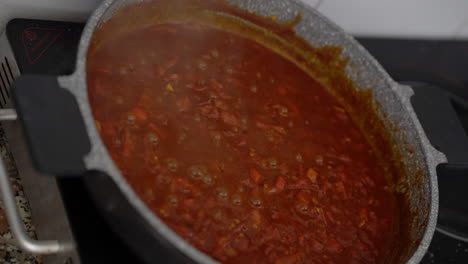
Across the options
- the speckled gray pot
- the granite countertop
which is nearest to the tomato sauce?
the speckled gray pot

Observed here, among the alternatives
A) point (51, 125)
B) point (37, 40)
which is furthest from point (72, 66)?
point (51, 125)

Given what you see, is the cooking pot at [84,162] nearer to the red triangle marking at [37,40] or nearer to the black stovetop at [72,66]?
the black stovetop at [72,66]

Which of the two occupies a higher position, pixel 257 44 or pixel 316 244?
pixel 257 44

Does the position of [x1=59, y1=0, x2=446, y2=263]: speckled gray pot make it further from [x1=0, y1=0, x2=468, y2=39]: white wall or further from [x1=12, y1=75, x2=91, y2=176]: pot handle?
[x1=0, y1=0, x2=468, y2=39]: white wall

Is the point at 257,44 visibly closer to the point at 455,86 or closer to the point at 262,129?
the point at 262,129

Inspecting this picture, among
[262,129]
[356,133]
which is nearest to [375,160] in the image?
[356,133]

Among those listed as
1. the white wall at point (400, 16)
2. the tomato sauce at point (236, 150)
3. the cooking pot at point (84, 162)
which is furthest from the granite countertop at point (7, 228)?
the white wall at point (400, 16)
